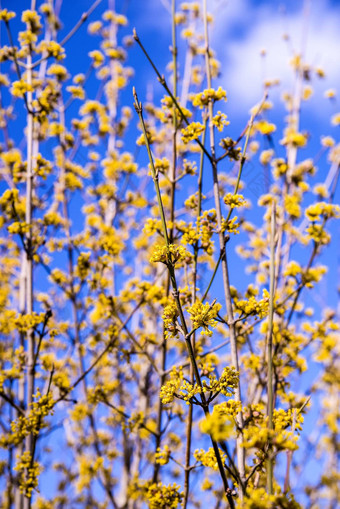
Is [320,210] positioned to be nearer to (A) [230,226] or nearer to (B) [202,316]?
(A) [230,226]

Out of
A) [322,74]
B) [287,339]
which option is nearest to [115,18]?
[322,74]

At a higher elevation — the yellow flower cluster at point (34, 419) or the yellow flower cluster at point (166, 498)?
the yellow flower cluster at point (34, 419)

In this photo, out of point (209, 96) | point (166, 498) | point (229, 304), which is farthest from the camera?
point (209, 96)

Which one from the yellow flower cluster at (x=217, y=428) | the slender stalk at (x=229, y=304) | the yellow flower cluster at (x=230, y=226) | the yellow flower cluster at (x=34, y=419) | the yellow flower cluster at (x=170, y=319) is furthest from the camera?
the yellow flower cluster at (x=34, y=419)

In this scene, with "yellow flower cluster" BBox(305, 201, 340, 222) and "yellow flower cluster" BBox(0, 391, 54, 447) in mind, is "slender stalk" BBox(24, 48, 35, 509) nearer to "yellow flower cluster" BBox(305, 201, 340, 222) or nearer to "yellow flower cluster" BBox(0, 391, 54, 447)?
"yellow flower cluster" BBox(0, 391, 54, 447)

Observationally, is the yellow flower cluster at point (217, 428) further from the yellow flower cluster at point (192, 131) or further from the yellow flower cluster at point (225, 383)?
the yellow flower cluster at point (192, 131)

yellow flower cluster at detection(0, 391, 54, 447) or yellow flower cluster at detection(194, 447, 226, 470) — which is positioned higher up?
yellow flower cluster at detection(0, 391, 54, 447)

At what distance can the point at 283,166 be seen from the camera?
4.82 m

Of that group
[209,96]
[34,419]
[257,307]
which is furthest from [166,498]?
[209,96]

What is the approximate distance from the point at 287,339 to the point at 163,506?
5.90 feet

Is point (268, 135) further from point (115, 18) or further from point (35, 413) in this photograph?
point (115, 18)

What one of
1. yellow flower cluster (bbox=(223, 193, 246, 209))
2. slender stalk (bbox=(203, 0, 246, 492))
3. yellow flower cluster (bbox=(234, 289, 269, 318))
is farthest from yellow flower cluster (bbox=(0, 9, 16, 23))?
yellow flower cluster (bbox=(234, 289, 269, 318))

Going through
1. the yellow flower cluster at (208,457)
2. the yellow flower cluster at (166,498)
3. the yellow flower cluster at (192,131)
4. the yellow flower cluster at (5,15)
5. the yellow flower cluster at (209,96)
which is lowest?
the yellow flower cluster at (166,498)

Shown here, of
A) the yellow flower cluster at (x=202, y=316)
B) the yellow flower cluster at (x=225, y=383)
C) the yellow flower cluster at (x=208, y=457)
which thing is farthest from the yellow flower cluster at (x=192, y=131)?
the yellow flower cluster at (x=208, y=457)
